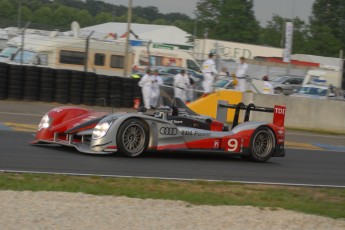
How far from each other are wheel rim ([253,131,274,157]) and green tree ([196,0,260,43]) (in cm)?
6217

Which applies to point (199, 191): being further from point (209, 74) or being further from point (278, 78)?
point (278, 78)

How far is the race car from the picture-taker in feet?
34.4

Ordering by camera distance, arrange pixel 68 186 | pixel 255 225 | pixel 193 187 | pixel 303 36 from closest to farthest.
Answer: pixel 255 225 < pixel 68 186 < pixel 193 187 < pixel 303 36

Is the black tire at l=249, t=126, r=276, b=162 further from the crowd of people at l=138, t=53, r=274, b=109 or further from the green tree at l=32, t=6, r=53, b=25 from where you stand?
the green tree at l=32, t=6, r=53, b=25

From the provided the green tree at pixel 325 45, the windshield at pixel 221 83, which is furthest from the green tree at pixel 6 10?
the windshield at pixel 221 83

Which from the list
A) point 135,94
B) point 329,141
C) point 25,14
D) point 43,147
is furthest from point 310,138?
point 25,14

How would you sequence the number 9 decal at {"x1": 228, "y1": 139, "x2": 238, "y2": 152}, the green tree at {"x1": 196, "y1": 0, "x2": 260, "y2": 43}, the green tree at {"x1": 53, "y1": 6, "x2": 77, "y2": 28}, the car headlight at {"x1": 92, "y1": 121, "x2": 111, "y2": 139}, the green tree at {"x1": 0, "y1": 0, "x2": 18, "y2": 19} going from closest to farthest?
the car headlight at {"x1": 92, "y1": 121, "x2": 111, "y2": 139}, the number 9 decal at {"x1": 228, "y1": 139, "x2": 238, "y2": 152}, the green tree at {"x1": 196, "y1": 0, "x2": 260, "y2": 43}, the green tree at {"x1": 0, "y1": 0, "x2": 18, "y2": 19}, the green tree at {"x1": 53, "y1": 6, "x2": 77, "y2": 28}

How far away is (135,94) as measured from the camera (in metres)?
22.3

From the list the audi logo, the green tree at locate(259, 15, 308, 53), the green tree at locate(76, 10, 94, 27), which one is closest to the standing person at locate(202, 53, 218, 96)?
the audi logo

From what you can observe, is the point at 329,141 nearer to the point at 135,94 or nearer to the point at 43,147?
the point at 135,94

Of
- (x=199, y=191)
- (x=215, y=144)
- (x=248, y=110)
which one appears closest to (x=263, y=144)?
(x=248, y=110)

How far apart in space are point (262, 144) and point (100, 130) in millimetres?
3110

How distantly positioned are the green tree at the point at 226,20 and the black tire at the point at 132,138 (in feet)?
208

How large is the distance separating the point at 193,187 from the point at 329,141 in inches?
417
